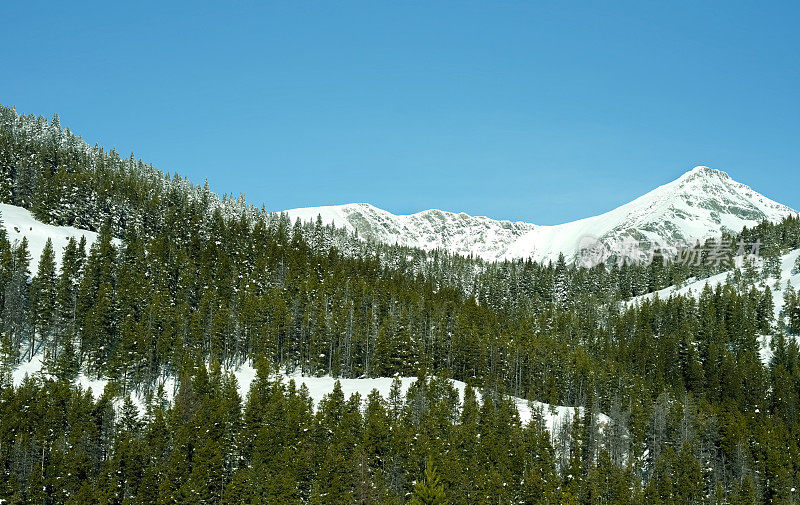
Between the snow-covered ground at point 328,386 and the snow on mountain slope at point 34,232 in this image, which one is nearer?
the snow-covered ground at point 328,386

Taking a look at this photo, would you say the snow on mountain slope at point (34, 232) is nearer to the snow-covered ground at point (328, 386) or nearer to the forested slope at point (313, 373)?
the forested slope at point (313, 373)

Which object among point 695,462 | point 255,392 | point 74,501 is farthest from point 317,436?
point 695,462

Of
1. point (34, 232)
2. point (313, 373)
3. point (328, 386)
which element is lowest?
point (328, 386)

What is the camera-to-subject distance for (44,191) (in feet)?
602

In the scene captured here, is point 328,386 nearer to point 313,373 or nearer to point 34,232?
point 313,373

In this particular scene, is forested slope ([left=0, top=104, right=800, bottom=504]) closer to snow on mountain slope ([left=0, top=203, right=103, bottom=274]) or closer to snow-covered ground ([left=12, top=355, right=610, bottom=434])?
snow-covered ground ([left=12, top=355, right=610, bottom=434])

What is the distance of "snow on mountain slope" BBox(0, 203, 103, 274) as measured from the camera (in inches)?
6245

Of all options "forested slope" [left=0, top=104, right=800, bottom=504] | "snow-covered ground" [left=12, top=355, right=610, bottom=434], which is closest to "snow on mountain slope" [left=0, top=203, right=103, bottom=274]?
"forested slope" [left=0, top=104, right=800, bottom=504]

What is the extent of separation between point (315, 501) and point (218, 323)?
61.1 meters

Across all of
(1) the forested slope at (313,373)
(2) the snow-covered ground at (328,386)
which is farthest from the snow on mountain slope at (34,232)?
(2) the snow-covered ground at (328,386)

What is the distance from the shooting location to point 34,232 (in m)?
167

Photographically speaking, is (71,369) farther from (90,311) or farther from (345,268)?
(345,268)

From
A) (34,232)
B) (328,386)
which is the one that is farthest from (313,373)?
(34,232)

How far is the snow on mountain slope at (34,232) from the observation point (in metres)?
159
